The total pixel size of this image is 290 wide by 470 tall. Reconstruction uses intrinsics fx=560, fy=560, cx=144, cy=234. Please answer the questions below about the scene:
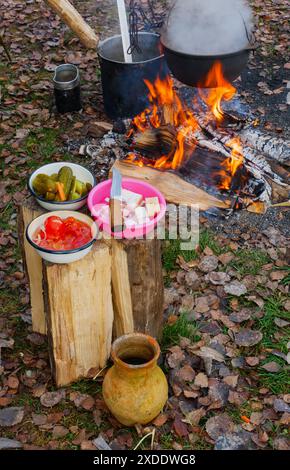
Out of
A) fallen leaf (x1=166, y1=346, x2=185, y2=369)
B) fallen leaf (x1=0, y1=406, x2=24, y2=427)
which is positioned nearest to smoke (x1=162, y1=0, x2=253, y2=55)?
fallen leaf (x1=166, y1=346, x2=185, y2=369)

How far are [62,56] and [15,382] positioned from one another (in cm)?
550

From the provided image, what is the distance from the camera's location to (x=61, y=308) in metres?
3.71

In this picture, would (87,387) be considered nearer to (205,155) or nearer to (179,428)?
(179,428)

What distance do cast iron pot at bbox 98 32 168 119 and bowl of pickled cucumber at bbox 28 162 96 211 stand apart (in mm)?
2387

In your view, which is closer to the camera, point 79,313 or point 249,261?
point 79,313

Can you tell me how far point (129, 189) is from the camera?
413 cm

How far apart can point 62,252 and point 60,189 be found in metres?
0.60

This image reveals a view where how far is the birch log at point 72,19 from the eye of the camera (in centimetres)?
608

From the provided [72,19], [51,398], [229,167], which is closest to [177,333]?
[51,398]

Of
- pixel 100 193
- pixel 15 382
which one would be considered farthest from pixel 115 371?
pixel 100 193

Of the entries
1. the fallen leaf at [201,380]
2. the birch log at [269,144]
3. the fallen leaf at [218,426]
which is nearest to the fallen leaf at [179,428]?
the fallen leaf at [218,426]

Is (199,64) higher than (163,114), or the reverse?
(199,64)

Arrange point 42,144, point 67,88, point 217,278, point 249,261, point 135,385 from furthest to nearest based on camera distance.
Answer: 1. point 67,88
2. point 42,144
3. point 249,261
4. point 217,278
5. point 135,385
